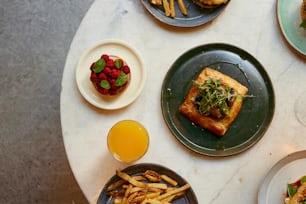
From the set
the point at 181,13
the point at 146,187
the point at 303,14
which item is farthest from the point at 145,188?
the point at 303,14

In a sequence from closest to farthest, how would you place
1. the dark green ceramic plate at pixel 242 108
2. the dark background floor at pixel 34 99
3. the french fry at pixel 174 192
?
the french fry at pixel 174 192 → the dark green ceramic plate at pixel 242 108 → the dark background floor at pixel 34 99

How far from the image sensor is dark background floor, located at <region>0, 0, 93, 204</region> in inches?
105

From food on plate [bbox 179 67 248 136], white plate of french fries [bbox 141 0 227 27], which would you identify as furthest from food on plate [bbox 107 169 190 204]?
white plate of french fries [bbox 141 0 227 27]

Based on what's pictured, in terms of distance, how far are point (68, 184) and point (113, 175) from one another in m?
0.79

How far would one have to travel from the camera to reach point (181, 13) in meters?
2.07

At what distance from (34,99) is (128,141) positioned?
0.97 m

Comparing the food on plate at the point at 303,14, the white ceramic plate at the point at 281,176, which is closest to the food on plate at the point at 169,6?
the food on plate at the point at 303,14

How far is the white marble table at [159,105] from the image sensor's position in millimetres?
1988

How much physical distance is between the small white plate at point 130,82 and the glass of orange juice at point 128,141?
3.7 inches

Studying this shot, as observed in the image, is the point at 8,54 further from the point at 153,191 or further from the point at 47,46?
the point at 153,191

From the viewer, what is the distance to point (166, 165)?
2.00 m

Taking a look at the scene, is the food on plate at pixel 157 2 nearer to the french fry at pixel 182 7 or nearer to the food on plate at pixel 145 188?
the french fry at pixel 182 7

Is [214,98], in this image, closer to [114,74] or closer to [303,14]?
[114,74]

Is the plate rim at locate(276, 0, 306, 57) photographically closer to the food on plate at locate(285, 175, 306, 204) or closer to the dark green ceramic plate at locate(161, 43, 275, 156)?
the dark green ceramic plate at locate(161, 43, 275, 156)
